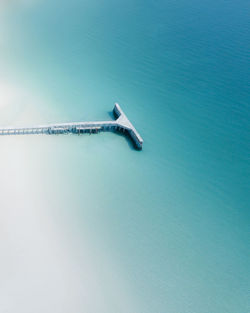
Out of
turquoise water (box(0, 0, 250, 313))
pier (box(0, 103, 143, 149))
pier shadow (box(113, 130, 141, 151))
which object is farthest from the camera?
pier shadow (box(113, 130, 141, 151))

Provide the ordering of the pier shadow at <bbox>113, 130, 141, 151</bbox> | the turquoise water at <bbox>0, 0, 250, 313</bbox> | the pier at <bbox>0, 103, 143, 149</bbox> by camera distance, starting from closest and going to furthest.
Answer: the turquoise water at <bbox>0, 0, 250, 313</bbox> < the pier at <bbox>0, 103, 143, 149</bbox> < the pier shadow at <bbox>113, 130, 141, 151</bbox>

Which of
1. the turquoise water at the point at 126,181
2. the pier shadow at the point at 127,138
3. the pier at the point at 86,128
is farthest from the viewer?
the pier shadow at the point at 127,138

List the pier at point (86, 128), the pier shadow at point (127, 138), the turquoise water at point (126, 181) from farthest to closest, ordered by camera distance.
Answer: the pier shadow at point (127, 138) → the pier at point (86, 128) → the turquoise water at point (126, 181)

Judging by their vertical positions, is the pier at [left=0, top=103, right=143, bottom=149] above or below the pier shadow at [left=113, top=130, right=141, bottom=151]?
above

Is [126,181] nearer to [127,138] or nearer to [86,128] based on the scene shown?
[127,138]

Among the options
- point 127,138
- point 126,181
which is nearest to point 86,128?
point 127,138

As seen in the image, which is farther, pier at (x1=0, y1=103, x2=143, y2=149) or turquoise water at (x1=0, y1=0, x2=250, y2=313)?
pier at (x1=0, y1=103, x2=143, y2=149)
